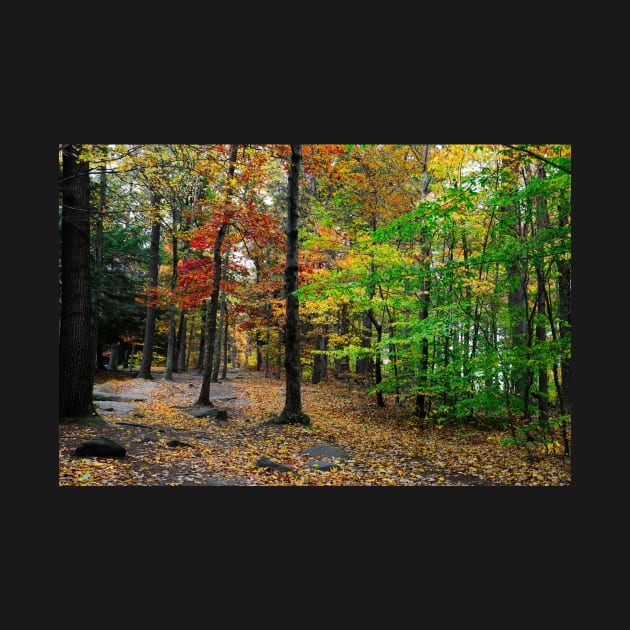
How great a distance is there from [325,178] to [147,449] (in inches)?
344

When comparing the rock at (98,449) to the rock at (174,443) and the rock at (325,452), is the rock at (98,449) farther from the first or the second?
the rock at (325,452)

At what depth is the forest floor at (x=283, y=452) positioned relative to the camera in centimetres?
430

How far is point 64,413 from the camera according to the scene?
5.44 meters

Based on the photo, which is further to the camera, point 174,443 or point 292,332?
point 292,332

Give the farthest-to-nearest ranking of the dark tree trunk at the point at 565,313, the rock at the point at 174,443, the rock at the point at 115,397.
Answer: the rock at the point at 115,397 → the rock at the point at 174,443 → the dark tree trunk at the point at 565,313

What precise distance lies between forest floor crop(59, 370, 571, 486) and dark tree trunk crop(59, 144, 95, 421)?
37 centimetres

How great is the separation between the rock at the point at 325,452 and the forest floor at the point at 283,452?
101 mm

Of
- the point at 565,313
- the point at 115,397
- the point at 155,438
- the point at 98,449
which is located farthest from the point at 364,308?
the point at 115,397

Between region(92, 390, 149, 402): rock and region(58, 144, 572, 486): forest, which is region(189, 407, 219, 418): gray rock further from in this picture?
region(92, 390, 149, 402): rock

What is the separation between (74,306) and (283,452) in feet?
12.1

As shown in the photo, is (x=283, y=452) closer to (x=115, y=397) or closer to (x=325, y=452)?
(x=325, y=452)

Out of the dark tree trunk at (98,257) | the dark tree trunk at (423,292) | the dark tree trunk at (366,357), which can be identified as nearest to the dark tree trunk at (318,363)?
the dark tree trunk at (366,357)

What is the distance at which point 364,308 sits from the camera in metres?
7.86

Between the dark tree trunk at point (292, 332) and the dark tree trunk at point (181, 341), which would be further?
the dark tree trunk at point (181, 341)
